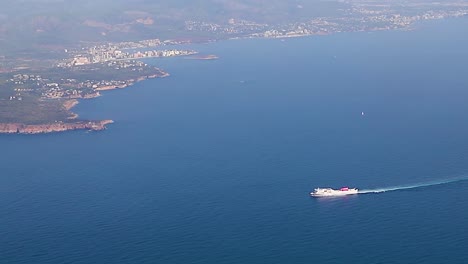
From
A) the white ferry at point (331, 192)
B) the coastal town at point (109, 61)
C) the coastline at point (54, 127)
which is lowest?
the coastal town at point (109, 61)

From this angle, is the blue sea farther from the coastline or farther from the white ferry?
the coastline

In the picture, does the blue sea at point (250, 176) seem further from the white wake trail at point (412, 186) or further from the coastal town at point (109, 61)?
the coastal town at point (109, 61)

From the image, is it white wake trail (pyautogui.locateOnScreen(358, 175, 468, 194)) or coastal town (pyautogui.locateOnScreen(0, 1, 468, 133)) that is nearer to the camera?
white wake trail (pyautogui.locateOnScreen(358, 175, 468, 194))

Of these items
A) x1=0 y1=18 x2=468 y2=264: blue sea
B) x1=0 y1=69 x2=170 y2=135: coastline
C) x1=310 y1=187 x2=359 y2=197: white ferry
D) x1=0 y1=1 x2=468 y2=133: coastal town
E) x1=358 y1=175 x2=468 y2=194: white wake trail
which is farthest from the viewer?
x1=0 y1=1 x2=468 y2=133: coastal town

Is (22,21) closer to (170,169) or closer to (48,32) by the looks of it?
(48,32)

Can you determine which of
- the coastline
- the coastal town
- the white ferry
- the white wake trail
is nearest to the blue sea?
the white wake trail

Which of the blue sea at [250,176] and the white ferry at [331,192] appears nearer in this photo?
the blue sea at [250,176]

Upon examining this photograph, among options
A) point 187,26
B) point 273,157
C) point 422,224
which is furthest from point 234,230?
point 187,26

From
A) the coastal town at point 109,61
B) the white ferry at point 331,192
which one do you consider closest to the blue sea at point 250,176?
the white ferry at point 331,192
